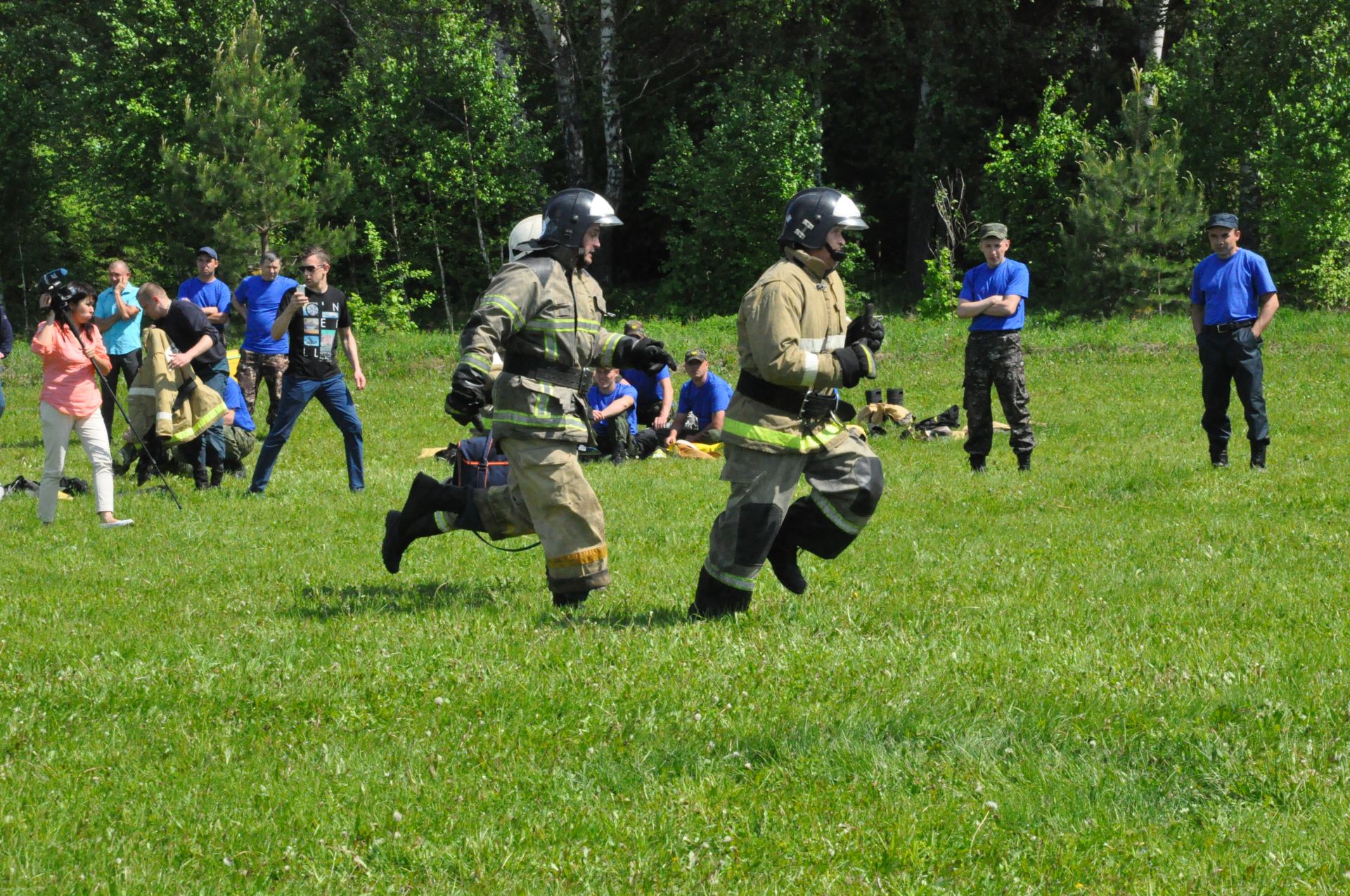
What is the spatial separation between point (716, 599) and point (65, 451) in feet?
20.9

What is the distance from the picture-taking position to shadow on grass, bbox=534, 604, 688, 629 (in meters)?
6.97

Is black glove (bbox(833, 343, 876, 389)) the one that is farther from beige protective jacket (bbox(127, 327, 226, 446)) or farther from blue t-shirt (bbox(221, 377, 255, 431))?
blue t-shirt (bbox(221, 377, 255, 431))

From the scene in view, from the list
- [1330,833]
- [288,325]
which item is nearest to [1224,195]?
[288,325]

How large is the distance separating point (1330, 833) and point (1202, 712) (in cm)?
109

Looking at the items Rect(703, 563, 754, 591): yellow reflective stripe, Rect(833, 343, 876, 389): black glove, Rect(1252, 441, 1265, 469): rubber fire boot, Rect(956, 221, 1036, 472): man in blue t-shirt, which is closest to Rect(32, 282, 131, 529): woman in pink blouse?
Rect(703, 563, 754, 591): yellow reflective stripe

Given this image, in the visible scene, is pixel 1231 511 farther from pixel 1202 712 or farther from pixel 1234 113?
pixel 1234 113

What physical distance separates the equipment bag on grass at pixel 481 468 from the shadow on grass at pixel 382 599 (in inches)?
24.7

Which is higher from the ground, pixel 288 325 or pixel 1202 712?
pixel 288 325

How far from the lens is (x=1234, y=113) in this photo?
103 ft

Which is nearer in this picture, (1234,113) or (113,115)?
(1234,113)

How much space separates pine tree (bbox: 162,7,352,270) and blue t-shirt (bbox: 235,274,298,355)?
1568 centimetres

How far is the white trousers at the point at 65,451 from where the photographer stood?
10.9 m

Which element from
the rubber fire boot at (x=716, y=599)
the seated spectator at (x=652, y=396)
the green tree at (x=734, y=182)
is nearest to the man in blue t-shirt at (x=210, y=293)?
the seated spectator at (x=652, y=396)

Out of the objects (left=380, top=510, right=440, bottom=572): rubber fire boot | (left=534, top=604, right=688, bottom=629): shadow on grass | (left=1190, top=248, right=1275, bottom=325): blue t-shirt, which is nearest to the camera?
(left=534, top=604, right=688, bottom=629): shadow on grass
